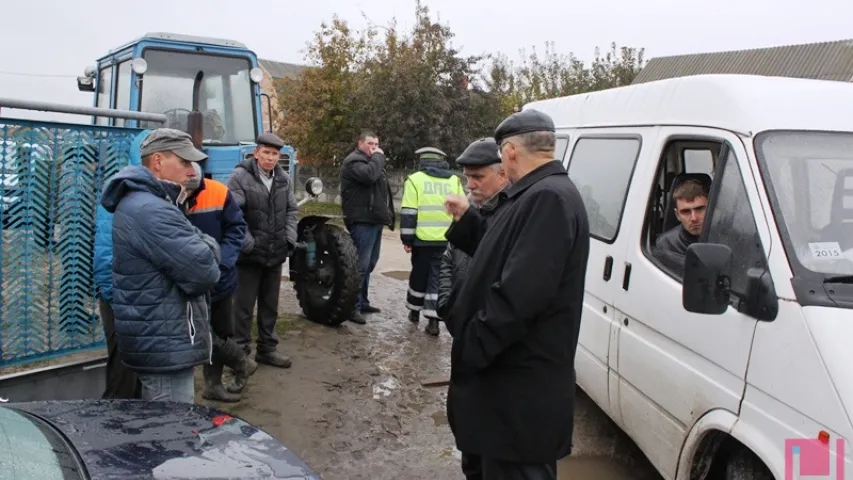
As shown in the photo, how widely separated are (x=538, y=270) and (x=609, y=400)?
5.73 feet

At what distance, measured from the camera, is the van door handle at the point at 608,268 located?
368 centimetres

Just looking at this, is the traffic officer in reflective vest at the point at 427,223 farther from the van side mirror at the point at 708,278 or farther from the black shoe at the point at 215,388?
the van side mirror at the point at 708,278

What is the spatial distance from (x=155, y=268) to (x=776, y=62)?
1954 cm

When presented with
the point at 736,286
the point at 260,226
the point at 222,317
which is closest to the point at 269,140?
the point at 260,226

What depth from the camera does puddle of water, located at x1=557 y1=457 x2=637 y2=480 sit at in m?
3.84

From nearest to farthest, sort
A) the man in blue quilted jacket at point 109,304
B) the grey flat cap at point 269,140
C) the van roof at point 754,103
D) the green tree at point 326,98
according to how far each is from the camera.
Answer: the van roof at point 754,103
the man in blue quilted jacket at point 109,304
the grey flat cap at point 269,140
the green tree at point 326,98

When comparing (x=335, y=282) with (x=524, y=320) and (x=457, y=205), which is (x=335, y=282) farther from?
(x=524, y=320)

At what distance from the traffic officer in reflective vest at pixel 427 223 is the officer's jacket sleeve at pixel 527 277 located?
13.4 ft

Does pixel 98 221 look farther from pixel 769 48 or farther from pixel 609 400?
pixel 769 48

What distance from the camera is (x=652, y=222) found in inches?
141

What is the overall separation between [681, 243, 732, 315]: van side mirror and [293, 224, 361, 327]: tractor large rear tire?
3890mm

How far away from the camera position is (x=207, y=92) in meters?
6.79

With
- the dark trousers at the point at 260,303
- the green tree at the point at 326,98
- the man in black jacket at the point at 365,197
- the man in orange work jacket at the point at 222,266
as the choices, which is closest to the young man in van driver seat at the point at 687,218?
Answer: the man in orange work jacket at the point at 222,266

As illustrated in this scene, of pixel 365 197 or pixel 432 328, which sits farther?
pixel 365 197
